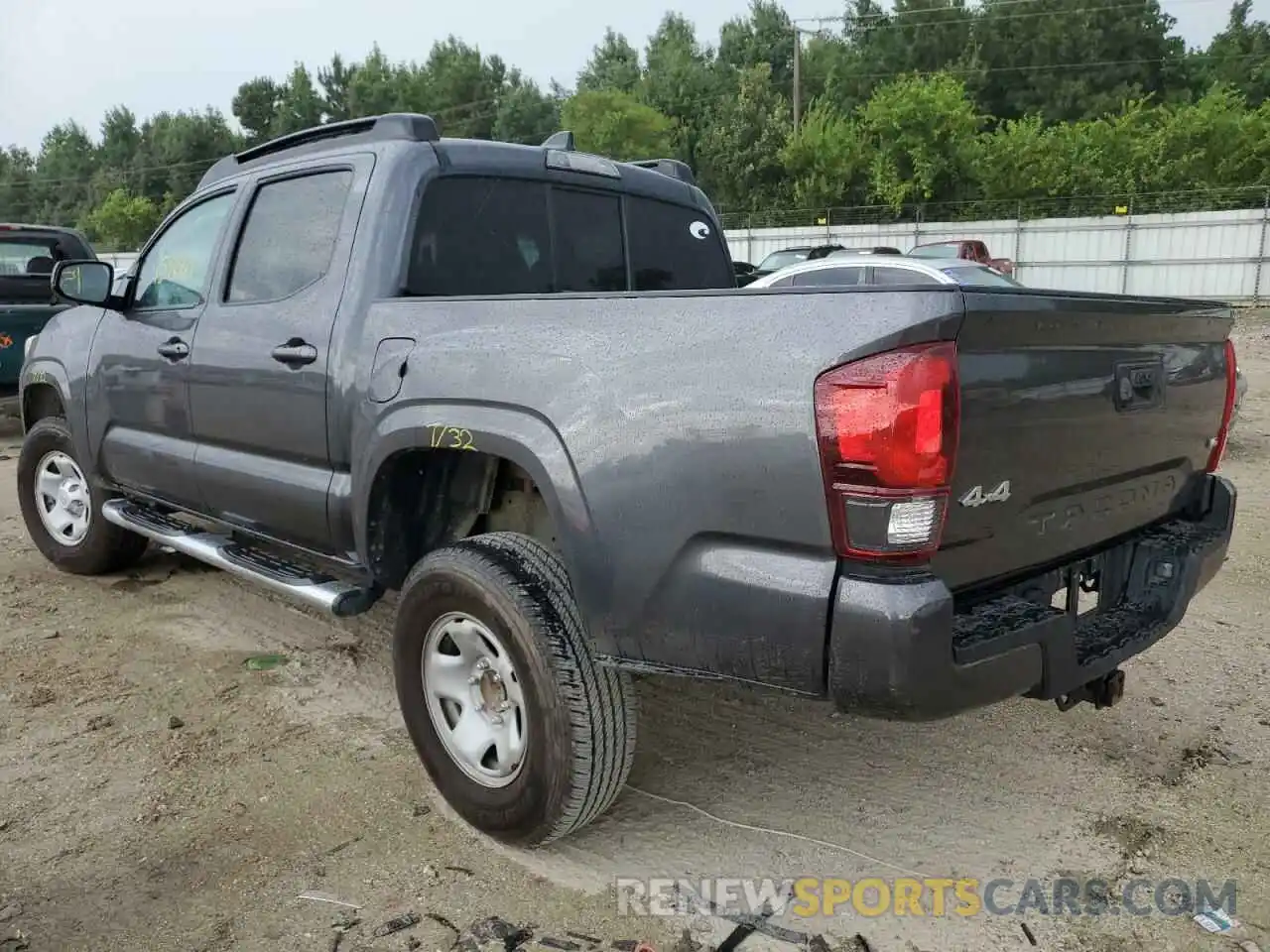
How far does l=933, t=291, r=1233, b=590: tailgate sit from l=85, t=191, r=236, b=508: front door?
3.07 meters

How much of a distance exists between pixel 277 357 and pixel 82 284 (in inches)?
62.5

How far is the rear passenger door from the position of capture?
333 centimetres

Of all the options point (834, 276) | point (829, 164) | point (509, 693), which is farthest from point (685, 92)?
point (509, 693)

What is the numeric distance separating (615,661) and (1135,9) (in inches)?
2260

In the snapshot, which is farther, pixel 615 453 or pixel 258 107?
pixel 258 107

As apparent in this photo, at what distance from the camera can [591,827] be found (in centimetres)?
299

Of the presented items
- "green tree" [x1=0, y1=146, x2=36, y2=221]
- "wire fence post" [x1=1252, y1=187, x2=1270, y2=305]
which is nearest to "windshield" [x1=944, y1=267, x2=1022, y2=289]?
"wire fence post" [x1=1252, y1=187, x2=1270, y2=305]

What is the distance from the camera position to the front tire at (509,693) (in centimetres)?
258

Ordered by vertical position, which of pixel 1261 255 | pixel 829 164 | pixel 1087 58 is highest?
pixel 1087 58

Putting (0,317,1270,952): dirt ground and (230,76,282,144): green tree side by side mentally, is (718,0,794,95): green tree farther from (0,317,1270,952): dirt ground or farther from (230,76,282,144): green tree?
(0,317,1270,952): dirt ground

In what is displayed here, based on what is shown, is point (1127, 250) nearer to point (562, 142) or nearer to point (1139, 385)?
point (562, 142)

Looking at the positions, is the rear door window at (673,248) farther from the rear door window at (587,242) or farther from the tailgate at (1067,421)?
the tailgate at (1067,421)

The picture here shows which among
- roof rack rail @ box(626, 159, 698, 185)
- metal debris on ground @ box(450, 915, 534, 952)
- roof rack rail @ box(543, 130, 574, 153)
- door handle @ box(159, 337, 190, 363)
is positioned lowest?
metal debris on ground @ box(450, 915, 534, 952)

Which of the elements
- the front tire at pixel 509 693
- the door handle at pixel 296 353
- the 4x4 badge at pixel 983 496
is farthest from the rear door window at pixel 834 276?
the 4x4 badge at pixel 983 496
